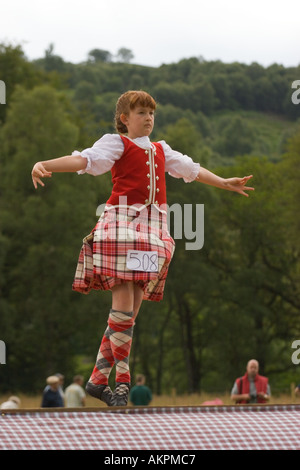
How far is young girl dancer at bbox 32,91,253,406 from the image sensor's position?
4.54 m

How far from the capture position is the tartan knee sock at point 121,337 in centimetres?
Result: 464

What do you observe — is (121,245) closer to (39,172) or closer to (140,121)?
(39,172)

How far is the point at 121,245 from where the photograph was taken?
453cm

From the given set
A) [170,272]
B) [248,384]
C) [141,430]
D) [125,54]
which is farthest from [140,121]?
[125,54]

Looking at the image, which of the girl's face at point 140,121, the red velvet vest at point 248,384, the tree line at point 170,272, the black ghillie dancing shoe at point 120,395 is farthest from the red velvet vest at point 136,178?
the tree line at point 170,272

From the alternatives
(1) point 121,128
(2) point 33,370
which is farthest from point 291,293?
(1) point 121,128

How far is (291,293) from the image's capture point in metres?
40.0

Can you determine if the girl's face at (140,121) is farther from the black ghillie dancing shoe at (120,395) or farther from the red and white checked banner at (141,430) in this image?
the red and white checked banner at (141,430)

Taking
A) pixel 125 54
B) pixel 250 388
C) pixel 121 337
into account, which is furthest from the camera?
pixel 125 54

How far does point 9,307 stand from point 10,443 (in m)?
31.1

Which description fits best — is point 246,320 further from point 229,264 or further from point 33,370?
point 33,370

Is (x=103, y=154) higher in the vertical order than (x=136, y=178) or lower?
higher

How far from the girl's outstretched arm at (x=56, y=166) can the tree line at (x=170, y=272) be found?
28754 millimetres

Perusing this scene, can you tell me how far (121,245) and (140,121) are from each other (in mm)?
758
